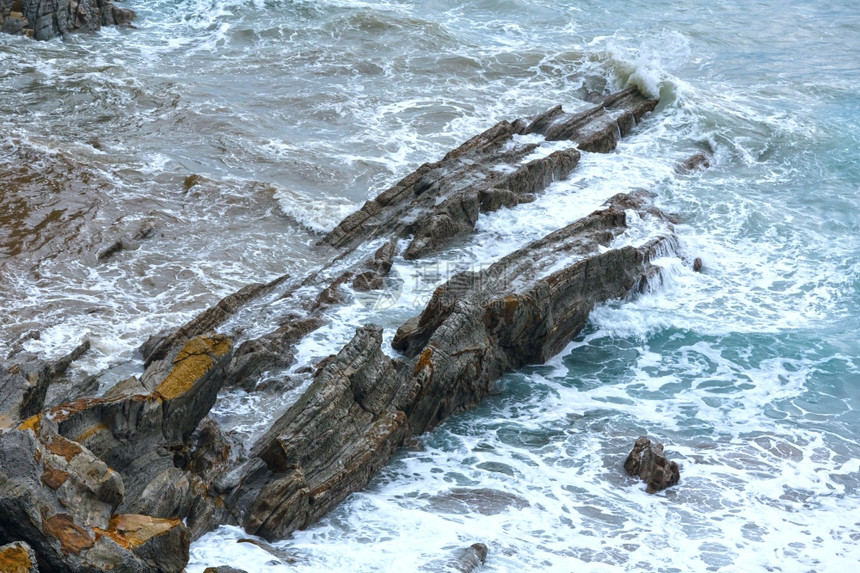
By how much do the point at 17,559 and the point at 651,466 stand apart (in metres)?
7.78

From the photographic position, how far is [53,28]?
98.1 ft

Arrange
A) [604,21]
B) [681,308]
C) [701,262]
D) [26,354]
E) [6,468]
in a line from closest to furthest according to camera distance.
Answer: [6,468], [26,354], [681,308], [701,262], [604,21]

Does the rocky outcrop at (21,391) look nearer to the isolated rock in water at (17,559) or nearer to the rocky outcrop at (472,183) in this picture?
the isolated rock in water at (17,559)

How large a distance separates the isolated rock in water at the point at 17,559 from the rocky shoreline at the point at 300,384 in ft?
0.13

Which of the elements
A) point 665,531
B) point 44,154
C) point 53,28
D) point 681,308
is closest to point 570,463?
point 665,531

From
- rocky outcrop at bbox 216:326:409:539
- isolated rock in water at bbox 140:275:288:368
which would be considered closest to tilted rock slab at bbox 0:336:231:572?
rocky outcrop at bbox 216:326:409:539

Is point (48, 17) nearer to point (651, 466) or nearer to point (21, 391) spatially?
point (21, 391)

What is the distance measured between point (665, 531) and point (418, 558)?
10.4ft

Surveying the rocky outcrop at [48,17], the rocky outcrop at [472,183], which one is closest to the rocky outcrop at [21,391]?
the rocky outcrop at [472,183]

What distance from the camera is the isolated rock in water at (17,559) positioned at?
7059mm

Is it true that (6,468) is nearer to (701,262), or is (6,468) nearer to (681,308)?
(681,308)

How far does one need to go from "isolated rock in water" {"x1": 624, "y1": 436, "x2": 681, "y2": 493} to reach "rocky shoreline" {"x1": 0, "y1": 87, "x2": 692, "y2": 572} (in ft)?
8.61

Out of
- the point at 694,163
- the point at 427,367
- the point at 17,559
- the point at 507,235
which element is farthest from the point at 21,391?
the point at 694,163

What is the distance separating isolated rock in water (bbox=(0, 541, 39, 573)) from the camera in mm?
7059
